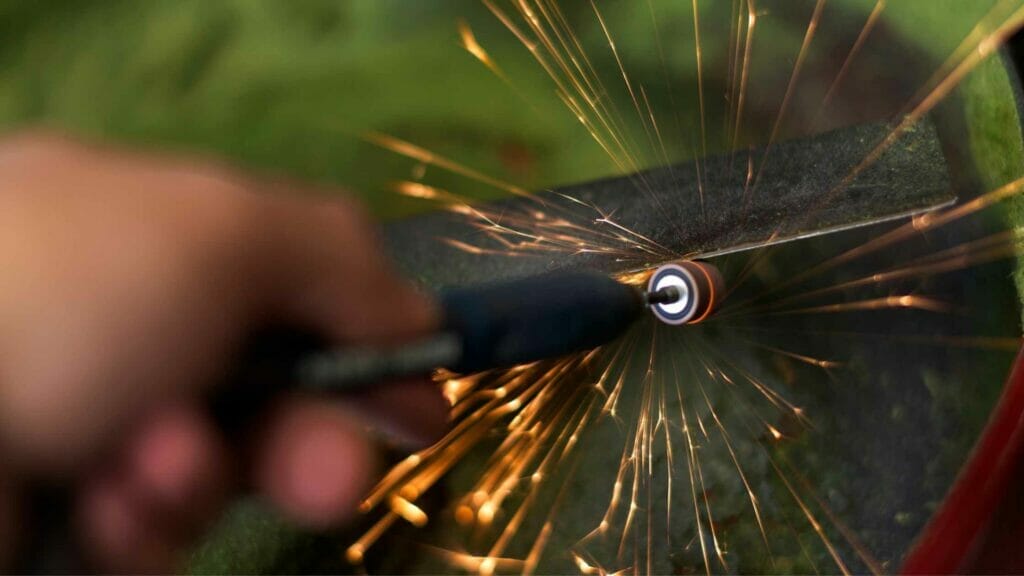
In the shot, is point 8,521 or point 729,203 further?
point 729,203

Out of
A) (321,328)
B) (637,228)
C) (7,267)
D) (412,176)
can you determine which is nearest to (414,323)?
(321,328)

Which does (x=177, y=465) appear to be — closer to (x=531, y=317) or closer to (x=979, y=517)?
(x=531, y=317)

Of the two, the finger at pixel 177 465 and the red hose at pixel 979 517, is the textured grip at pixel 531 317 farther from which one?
the red hose at pixel 979 517

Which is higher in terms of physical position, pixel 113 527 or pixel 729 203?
pixel 729 203

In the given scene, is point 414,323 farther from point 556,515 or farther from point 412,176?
point 412,176

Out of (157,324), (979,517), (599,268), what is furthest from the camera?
(599,268)

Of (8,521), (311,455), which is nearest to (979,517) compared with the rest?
(311,455)

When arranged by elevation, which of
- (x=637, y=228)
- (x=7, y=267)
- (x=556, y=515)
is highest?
(x=637, y=228)

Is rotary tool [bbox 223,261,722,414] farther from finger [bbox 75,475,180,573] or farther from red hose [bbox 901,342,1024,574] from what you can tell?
red hose [bbox 901,342,1024,574]
